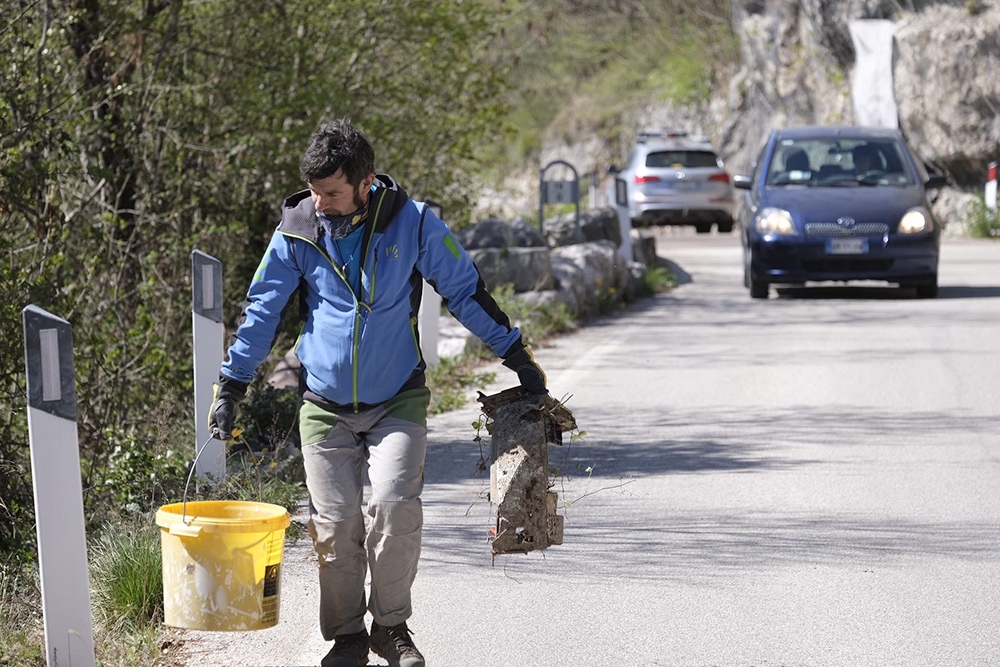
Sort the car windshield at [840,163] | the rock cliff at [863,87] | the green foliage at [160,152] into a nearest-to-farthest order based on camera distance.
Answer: the green foliage at [160,152] < the car windshield at [840,163] < the rock cliff at [863,87]

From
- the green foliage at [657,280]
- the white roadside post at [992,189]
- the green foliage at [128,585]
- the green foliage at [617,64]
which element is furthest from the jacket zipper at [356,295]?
the green foliage at [617,64]

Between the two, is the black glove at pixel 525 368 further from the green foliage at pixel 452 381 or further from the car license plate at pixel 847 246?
the car license plate at pixel 847 246

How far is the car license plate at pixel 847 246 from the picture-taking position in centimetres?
1577

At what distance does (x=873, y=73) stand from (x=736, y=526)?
89.1ft

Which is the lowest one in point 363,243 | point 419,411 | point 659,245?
point 659,245

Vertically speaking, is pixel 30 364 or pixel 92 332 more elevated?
pixel 30 364

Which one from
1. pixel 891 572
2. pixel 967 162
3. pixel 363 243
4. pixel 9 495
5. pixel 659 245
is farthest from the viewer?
pixel 967 162

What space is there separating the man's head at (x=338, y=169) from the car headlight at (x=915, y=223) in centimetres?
1197

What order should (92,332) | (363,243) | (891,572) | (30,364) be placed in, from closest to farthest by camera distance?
(30,364)
(363,243)
(891,572)
(92,332)

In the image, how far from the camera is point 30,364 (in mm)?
4465

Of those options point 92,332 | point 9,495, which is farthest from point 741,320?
point 9,495

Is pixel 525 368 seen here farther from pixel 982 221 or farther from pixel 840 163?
pixel 982 221

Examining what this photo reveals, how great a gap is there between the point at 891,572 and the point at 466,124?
434 inches

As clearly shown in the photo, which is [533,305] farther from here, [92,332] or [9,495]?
[9,495]
